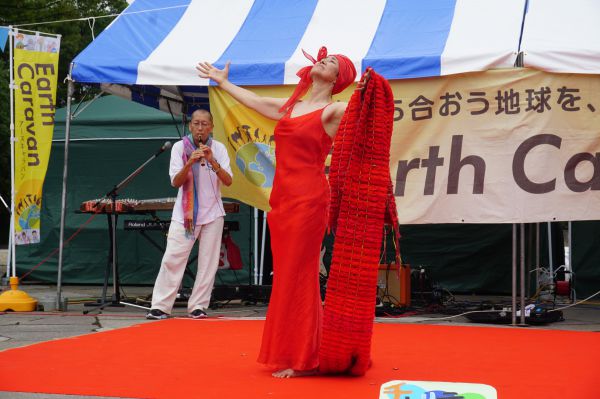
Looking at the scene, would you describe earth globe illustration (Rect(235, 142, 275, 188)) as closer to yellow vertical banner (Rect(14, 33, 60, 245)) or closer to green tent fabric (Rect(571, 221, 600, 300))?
yellow vertical banner (Rect(14, 33, 60, 245))

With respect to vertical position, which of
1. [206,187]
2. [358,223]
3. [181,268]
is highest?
[206,187]

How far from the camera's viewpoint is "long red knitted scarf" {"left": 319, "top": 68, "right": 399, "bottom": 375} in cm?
409

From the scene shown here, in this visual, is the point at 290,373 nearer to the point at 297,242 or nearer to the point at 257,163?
the point at 297,242

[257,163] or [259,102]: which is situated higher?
[259,102]

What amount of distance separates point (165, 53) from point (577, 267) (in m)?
4.85

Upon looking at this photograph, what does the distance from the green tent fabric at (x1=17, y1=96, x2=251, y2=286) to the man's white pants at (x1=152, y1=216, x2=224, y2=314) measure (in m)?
2.84

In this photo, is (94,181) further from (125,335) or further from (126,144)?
(125,335)

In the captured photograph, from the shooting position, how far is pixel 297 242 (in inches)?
168

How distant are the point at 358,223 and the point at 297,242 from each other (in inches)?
12.8

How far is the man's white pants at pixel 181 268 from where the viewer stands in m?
7.08

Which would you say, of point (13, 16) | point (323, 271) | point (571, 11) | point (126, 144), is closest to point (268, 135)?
point (323, 271)

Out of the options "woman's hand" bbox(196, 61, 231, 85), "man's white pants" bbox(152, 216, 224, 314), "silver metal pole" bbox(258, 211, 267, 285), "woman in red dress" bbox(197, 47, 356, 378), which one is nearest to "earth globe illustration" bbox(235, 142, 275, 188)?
"man's white pants" bbox(152, 216, 224, 314)

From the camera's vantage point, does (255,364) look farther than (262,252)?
No

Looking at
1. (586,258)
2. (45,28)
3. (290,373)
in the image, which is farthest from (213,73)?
(45,28)
